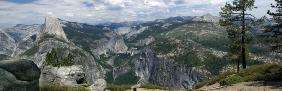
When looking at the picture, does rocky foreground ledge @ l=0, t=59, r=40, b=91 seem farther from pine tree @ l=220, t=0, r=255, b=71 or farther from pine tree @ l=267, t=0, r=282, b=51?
pine tree @ l=220, t=0, r=255, b=71

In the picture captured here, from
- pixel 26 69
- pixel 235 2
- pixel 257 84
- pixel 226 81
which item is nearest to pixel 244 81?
pixel 226 81

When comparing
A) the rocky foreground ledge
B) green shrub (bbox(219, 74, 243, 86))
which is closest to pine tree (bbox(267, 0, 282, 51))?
green shrub (bbox(219, 74, 243, 86))

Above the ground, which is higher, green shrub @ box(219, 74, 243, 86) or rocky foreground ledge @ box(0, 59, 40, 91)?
rocky foreground ledge @ box(0, 59, 40, 91)

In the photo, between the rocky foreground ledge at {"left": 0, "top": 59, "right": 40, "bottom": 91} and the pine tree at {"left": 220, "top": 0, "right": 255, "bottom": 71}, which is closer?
the rocky foreground ledge at {"left": 0, "top": 59, "right": 40, "bottom": 91}

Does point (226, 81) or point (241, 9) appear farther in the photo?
point (241, 9)

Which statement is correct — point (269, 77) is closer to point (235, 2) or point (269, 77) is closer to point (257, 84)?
point (257, 84)

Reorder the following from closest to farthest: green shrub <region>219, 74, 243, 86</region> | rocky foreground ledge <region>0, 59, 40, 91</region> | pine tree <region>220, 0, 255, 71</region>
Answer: rocky foreground ledge <region>0, 59, 40, 91</region> → green shrub <region>219, 74, 243, 86</region> → pine tree <region>220, 0, 255, 71</region>

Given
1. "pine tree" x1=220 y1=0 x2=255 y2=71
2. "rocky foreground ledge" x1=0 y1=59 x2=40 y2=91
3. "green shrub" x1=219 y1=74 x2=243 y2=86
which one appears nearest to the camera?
"rocky foreground ledge" x1=0 y1=59 x2=40 y2=91
